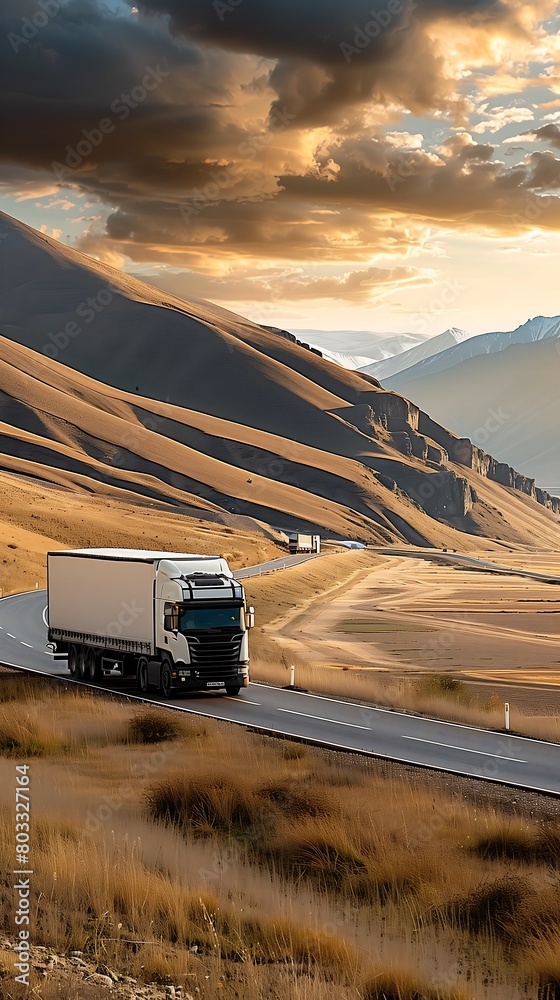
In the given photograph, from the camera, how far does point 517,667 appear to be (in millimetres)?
47844

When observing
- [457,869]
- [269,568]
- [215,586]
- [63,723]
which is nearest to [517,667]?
[215,586]

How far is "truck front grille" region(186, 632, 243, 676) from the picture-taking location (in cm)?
2781

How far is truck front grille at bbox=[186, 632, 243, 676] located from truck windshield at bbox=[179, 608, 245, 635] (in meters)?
0.19

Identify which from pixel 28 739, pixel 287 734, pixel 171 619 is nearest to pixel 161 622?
pixel 171 619

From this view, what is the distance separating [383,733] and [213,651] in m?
6.05

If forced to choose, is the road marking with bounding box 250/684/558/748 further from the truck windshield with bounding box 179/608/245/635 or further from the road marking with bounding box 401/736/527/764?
the truck windshield with bounding box 179/608/245/635

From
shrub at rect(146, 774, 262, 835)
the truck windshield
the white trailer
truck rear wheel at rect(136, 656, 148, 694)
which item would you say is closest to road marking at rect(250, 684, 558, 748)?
Answer: the truck windshield

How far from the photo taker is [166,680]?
2839 centimetres

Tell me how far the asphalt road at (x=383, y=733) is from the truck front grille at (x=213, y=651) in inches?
37.4

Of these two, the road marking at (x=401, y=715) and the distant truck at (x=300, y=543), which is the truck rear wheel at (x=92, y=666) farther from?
the distant truck at (x=300, y=543)

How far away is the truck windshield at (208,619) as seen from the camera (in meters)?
27.7

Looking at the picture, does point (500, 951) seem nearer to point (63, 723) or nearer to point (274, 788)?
point (274, 788)

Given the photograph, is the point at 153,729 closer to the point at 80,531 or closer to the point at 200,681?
the point at 200,681

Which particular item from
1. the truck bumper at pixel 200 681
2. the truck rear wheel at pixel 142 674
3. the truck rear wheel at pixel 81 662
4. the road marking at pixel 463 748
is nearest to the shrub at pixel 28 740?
the truck bumper at pixel 200 681
